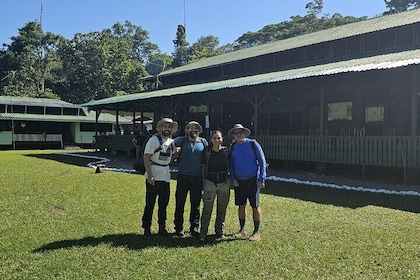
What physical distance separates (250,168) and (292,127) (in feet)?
43.1

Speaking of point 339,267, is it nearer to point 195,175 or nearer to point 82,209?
point 195,175

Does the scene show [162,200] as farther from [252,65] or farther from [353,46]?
[252,65]

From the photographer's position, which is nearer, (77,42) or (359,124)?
(359,124)

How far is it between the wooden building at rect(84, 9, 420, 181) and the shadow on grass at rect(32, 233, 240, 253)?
299 inches

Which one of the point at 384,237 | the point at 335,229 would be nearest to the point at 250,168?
the point at 335,229

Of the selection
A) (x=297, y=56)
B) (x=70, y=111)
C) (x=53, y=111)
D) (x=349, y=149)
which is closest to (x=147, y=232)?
(x=349, y=149)

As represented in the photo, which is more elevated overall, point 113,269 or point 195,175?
point 195,175

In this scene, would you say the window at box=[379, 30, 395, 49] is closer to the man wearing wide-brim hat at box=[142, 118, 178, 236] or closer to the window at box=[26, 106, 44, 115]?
the man wearing wide-brim hat at box=[142, 118, 178, 236]

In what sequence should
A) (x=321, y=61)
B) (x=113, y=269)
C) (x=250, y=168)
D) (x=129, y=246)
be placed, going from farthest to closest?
(x=321, y=61), (x=250, y=168), (x=129, y=246), (x=113, y=269)

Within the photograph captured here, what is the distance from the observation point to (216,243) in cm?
542

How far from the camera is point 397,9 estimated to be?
5728 cm

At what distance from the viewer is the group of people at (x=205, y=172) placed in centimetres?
564

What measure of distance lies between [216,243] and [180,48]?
81665 mm

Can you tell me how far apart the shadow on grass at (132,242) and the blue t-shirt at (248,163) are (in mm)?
926
